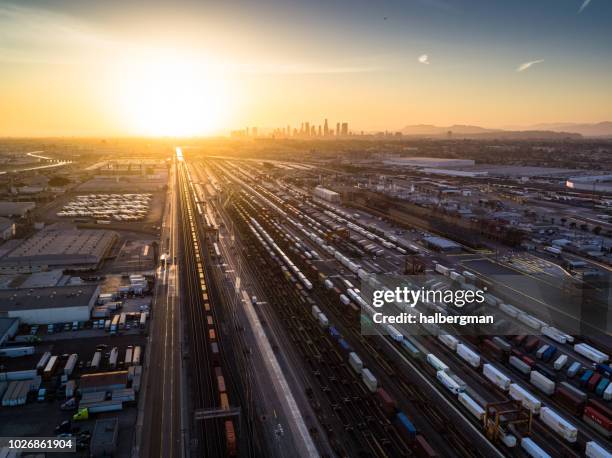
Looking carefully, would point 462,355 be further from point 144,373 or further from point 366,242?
point 366,242

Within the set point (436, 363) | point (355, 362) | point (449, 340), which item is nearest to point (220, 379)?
point (355, 362)

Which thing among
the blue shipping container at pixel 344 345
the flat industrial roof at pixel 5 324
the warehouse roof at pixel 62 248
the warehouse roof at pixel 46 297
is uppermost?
the warehouse roof at pixel 46 297

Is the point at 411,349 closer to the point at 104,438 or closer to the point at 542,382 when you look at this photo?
the point at 542,382

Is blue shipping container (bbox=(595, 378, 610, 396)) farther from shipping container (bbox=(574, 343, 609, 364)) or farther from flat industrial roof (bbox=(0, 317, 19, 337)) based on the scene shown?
flat industrial roof (bbox=(0, 317, 19, 337))

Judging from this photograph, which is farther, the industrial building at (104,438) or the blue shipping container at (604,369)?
the blue shipping container at (604,369)

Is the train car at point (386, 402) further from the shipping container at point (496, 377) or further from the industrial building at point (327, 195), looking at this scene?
the industrial building at point (327, 195)

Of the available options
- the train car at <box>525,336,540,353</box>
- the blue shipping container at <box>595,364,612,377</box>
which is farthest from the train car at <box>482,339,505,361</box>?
the blue shipping container at <box>595,364,612,377</box>

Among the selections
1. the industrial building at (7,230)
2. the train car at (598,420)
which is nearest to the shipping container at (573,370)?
the train car at (598,420)
